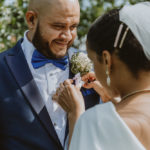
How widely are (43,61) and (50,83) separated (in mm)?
245

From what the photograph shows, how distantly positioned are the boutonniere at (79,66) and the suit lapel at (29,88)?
1.36 ft

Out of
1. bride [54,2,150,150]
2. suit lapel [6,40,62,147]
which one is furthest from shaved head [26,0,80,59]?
bride [54,2,150,150]

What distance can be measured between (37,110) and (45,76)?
418 mm

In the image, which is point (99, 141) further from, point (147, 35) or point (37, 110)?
point (37, 110)

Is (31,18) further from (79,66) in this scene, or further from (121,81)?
(121,81)

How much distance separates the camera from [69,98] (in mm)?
2809

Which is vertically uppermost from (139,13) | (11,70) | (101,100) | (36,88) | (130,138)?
(139,13)

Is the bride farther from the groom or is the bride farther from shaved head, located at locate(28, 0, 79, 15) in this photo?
shaved head, located at locate(28, 0, 79, 15)

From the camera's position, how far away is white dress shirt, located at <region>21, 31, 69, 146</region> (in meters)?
3.05

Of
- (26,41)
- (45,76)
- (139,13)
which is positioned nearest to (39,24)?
(26,41)

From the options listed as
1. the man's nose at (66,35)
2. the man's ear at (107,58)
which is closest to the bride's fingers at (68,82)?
the man's nose at (66,35)

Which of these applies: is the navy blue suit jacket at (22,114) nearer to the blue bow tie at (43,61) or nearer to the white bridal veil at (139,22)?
the blue bow tie at (43,61)

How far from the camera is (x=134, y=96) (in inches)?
72.2

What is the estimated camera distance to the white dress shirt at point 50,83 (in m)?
3.05
